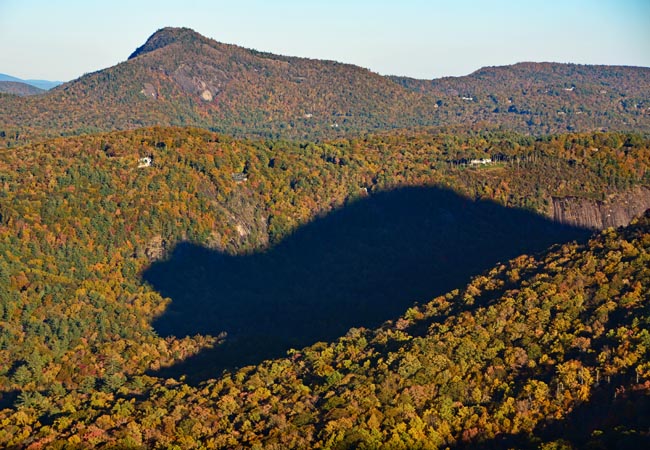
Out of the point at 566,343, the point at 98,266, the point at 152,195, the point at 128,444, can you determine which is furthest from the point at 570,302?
the point at 152,195

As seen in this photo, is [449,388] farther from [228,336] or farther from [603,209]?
[603,209]

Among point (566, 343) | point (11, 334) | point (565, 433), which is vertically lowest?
point (11, 334)

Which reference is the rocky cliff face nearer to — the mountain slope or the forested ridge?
the forested ridge

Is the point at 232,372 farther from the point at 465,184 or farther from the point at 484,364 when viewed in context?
the point at 465,184

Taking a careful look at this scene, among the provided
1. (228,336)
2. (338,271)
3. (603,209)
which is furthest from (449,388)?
(603,209)

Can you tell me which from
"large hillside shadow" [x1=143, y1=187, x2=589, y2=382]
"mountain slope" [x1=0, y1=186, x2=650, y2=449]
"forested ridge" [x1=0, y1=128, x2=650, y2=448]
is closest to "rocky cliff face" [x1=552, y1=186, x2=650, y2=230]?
"forested ridge" [x1=0, y1=128, x2=650, y2=448]

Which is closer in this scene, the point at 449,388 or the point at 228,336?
the point at 449,388
